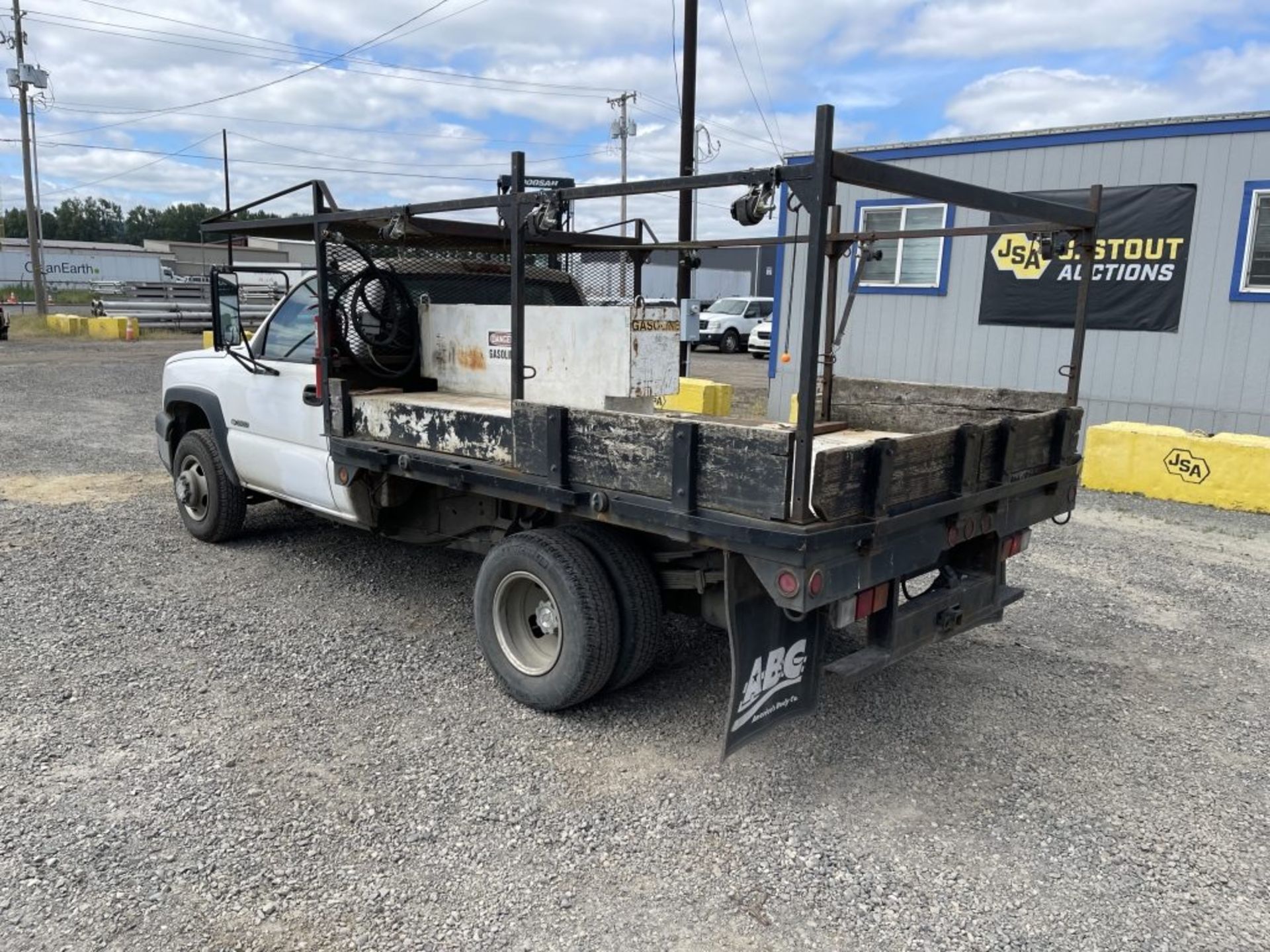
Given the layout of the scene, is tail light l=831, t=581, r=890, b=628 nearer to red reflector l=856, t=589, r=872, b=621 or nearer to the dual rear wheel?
red reflector l=856, t=589, r=872, b=621

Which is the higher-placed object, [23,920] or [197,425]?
[197,425]

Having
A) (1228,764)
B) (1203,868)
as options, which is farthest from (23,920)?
(1228,764)

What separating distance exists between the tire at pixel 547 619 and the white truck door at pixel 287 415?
5.21 ft

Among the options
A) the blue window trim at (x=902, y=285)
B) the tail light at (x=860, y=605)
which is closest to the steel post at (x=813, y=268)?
the tail light at (x=860, y=605)

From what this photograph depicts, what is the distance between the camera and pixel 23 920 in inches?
109

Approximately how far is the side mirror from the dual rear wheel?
263cm

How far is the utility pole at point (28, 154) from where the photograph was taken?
30406mm

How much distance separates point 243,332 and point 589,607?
11.2 feet

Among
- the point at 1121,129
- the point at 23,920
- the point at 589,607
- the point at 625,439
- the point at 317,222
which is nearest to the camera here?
the point at 23,920

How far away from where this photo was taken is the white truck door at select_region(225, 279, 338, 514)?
5395mm

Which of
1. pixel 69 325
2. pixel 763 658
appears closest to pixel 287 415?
pixel 763 658

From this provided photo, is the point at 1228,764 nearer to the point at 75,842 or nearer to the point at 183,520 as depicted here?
the point at 75,842

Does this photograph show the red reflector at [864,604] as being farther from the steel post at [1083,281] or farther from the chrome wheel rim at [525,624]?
the steel post at [1083,281]

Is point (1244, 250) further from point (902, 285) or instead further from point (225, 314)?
point (225, 314)
